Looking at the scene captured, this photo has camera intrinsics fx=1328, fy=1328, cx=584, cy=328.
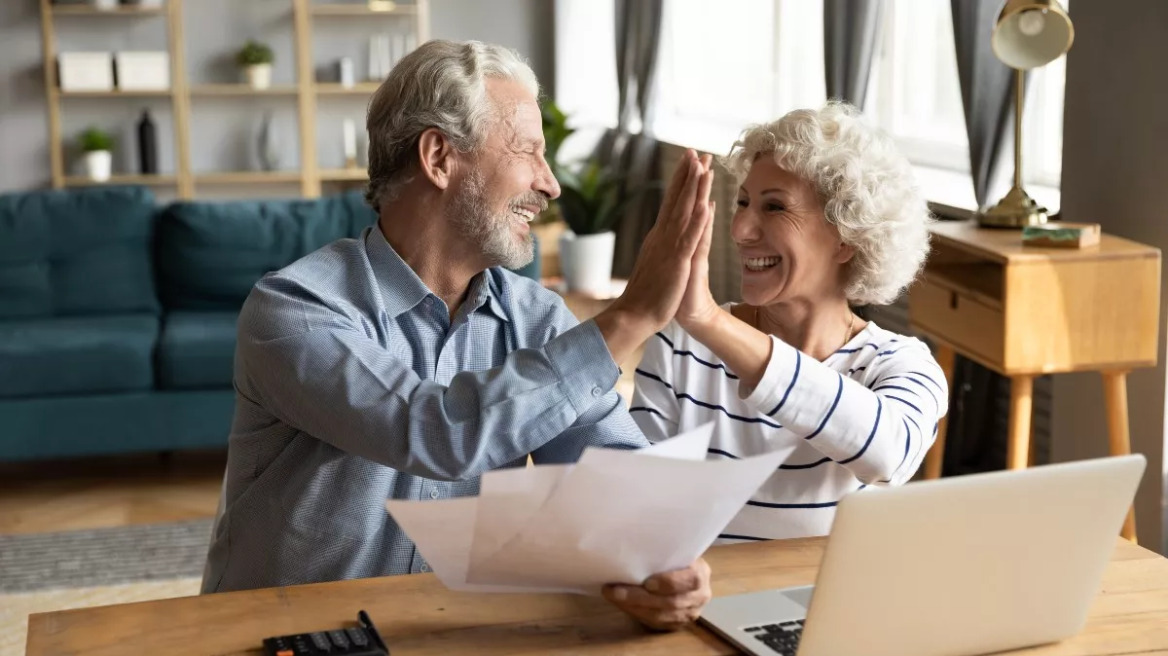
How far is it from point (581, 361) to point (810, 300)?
671 millimetres

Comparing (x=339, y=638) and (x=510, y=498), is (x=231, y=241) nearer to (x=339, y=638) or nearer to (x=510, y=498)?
(x=339, y=638)

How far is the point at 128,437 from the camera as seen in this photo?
4215 mm

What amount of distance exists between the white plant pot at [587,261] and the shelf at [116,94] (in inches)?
117

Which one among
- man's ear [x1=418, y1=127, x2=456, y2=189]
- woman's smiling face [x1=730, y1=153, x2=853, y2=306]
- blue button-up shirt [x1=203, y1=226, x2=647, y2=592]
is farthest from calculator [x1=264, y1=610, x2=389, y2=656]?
woman's smiling face [x1=730, y1=153, x2=853, y2=306]

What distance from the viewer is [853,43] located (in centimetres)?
457

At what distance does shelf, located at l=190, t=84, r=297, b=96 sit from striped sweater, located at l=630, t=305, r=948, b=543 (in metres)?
5.96

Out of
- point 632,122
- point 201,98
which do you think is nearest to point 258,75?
point 201,98

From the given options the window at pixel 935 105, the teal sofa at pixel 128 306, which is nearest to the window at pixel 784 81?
the window at pixel 935 105

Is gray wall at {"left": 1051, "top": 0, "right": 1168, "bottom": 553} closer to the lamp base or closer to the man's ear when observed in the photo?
the lamp base

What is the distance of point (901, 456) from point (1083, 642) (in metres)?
0.45

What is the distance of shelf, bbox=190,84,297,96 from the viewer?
24.4 feet

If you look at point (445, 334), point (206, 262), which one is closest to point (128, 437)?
point (206, 262)

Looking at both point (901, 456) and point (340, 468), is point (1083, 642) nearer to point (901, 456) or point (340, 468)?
point (901, 456)

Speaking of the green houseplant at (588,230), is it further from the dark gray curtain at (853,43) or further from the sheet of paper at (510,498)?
the sheet of paper at (510,498)
